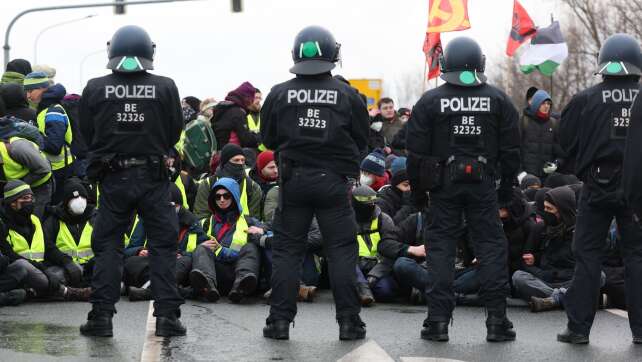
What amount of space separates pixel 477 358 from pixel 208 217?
16.6 ft

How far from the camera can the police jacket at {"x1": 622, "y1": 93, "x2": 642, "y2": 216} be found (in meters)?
6.13

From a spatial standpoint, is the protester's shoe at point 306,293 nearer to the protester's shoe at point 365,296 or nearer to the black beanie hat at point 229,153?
the protester's shoe at point 365,296

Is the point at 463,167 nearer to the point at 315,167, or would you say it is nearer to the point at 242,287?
the point at 315,167

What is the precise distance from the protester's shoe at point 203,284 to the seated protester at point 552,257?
2.85m

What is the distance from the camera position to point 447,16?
19344 mm

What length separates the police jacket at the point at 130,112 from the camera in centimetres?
931

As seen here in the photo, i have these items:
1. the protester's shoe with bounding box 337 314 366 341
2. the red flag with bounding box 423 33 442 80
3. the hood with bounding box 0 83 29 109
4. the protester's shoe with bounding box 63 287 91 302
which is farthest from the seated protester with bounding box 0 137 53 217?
the red flag with bounding box 423 33 442 80

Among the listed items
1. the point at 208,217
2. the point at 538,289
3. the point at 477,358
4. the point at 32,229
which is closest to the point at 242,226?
the point at 208,217

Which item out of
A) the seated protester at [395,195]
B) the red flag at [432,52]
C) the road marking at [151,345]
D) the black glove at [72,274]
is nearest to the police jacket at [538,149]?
the red flag at [432,52]

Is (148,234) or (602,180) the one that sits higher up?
Answer: (602,180)

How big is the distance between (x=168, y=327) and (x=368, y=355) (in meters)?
1.60

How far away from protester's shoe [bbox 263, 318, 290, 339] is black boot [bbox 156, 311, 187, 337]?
63 centimetres

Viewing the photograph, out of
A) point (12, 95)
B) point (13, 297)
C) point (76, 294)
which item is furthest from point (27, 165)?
point (13, 297)

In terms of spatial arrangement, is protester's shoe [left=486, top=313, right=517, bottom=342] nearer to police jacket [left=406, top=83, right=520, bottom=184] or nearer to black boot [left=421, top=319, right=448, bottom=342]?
black boot [left=421, top=319, right=448, bottom=342]
